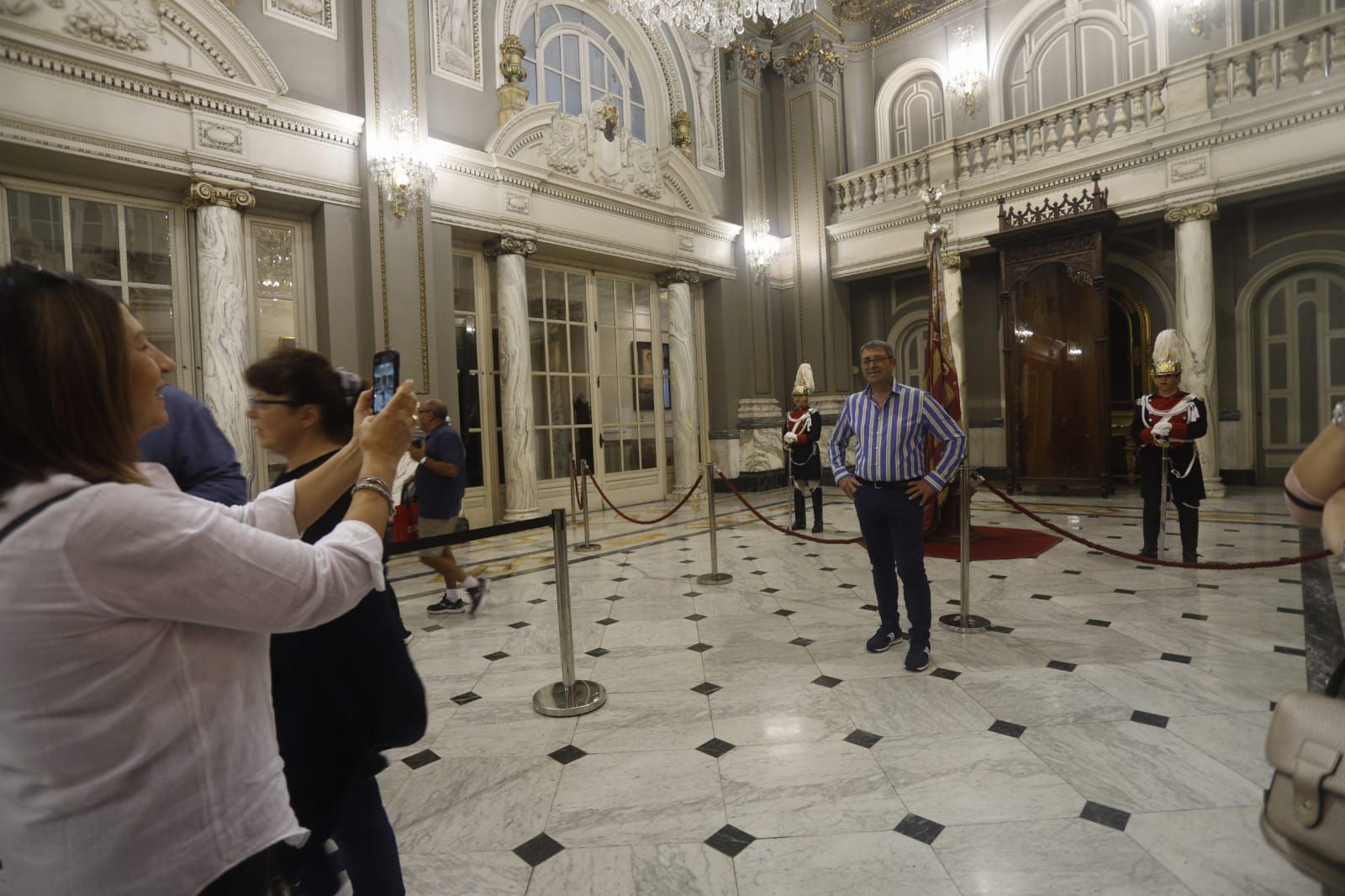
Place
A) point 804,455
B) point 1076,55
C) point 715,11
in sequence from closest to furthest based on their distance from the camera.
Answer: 1. point 715,11
2. point 804,455
3. point 1076,55

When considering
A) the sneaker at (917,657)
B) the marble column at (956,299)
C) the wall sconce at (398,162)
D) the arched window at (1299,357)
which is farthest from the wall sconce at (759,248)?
the sneaker at (917,657)

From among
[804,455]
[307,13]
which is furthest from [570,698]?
[307,13]

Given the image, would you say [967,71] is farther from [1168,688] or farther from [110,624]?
[110,624]

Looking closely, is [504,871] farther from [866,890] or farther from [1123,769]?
[1123,769]

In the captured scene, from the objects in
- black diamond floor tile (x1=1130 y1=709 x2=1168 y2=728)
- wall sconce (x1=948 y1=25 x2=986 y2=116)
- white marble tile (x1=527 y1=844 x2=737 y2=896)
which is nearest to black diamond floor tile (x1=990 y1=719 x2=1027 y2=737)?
black diamond floor tile (x1=1130 y1=709 x2=1168 y2=728)

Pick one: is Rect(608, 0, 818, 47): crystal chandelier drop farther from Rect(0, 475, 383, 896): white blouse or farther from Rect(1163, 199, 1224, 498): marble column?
Rect(0, 475, 383, 896): white blouse

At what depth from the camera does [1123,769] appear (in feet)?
8.15

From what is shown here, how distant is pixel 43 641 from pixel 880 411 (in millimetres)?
3365

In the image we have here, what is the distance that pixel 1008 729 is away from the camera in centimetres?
284

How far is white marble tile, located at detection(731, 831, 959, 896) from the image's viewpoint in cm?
195

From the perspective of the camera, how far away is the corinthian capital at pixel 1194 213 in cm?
833

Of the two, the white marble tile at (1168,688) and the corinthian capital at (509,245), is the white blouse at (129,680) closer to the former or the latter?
the white marble tile at (1168,688)

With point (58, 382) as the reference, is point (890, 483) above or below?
below

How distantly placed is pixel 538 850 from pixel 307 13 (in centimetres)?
783
